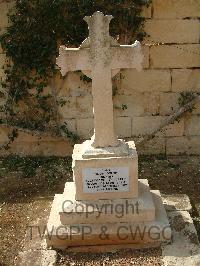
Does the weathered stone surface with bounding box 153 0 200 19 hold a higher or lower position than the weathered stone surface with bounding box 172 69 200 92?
higher

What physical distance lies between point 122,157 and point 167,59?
7.93 feet

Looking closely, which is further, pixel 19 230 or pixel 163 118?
pixel 163 118

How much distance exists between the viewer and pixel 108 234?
3775 millimetres

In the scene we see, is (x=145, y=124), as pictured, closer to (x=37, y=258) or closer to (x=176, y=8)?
(x=176, y=8)

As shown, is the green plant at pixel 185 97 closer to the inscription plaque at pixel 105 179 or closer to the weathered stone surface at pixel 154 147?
the weathered stone surface at pixel 154 147

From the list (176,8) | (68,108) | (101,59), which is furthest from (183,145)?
(101,59)

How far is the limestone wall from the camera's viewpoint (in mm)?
5520

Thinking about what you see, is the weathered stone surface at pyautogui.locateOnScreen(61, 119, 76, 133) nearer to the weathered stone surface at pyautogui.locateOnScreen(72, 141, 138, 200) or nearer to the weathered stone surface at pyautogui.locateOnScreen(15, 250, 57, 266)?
the weathered stone surface at pyautogui.locateOnScreen(72, 141, 138, 200)

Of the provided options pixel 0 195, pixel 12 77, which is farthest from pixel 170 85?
pixel 0 195

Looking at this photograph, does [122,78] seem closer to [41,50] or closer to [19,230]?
[41,50]

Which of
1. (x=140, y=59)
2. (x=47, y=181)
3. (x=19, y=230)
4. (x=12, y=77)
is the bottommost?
(x=19, y=230)

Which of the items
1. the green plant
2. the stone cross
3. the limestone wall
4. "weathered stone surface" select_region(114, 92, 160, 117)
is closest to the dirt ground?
the limestone wall

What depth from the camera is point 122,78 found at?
5.86m

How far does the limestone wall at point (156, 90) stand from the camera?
5.52 metres
